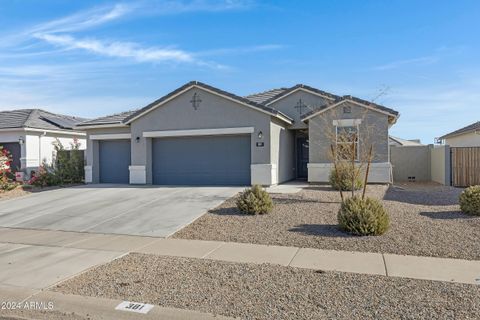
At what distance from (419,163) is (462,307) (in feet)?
58.4

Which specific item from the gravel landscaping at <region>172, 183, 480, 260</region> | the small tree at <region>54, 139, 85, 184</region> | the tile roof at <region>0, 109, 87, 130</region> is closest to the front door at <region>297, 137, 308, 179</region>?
the gravel landscaping at <region>172, 183, 480, 260</region>

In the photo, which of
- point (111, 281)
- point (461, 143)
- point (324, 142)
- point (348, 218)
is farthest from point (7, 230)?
point (461, 143)

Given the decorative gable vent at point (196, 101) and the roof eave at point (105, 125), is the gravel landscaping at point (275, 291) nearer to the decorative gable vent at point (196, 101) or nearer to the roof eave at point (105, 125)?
the decorative gable vent at point (196, 101)

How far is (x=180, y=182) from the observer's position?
17406mm

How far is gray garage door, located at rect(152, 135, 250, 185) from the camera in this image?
54.3 ft

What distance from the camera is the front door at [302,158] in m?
20.1

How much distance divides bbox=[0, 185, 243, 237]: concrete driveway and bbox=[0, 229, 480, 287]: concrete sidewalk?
849mm

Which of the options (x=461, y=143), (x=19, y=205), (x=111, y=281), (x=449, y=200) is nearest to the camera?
(x=111, y=281)

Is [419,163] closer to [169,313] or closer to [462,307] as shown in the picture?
[462,307]

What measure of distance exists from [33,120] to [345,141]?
60.7ft

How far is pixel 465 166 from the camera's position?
57.4 ft

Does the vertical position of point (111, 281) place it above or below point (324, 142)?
below

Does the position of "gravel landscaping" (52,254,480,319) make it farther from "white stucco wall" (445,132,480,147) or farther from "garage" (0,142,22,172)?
"white stucco wall" (445,132,480,147)

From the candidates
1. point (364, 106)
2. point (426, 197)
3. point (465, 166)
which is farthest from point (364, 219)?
point (465, 166)
